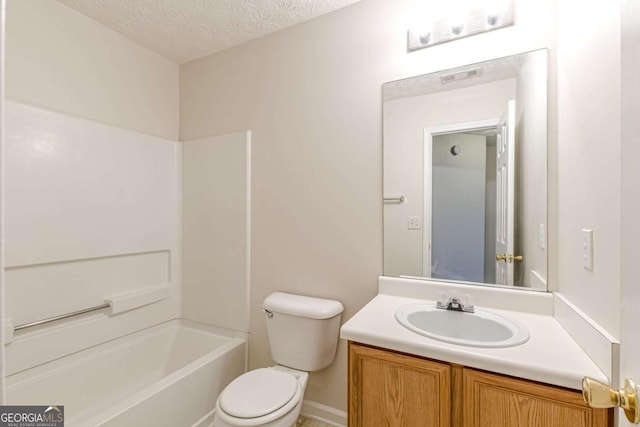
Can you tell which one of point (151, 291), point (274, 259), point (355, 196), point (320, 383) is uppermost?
point (355, 196)

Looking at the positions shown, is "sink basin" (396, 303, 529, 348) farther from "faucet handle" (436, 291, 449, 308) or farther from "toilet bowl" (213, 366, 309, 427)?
"toilet bowl" (213, 366, 309, 427)

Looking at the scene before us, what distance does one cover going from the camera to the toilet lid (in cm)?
132

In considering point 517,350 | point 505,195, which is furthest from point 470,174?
point 517,350

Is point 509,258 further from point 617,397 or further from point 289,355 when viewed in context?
point 289,355

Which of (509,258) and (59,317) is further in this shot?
(59,317)

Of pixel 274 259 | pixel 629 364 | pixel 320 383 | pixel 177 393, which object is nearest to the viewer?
pixel 629 364

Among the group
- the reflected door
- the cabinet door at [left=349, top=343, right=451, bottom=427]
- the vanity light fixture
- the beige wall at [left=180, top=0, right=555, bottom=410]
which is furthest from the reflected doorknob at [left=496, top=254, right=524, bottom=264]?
the vanity light fixture

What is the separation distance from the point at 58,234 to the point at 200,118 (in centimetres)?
119

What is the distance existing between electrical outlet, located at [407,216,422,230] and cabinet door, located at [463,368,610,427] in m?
0.77

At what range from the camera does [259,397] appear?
1403 millimetres

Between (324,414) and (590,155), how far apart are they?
1849 millimetres

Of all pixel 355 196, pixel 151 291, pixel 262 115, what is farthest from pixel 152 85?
pixel 355 196

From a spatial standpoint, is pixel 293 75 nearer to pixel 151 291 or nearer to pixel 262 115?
pixel 262 115

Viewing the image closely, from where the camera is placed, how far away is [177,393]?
1600 mm
